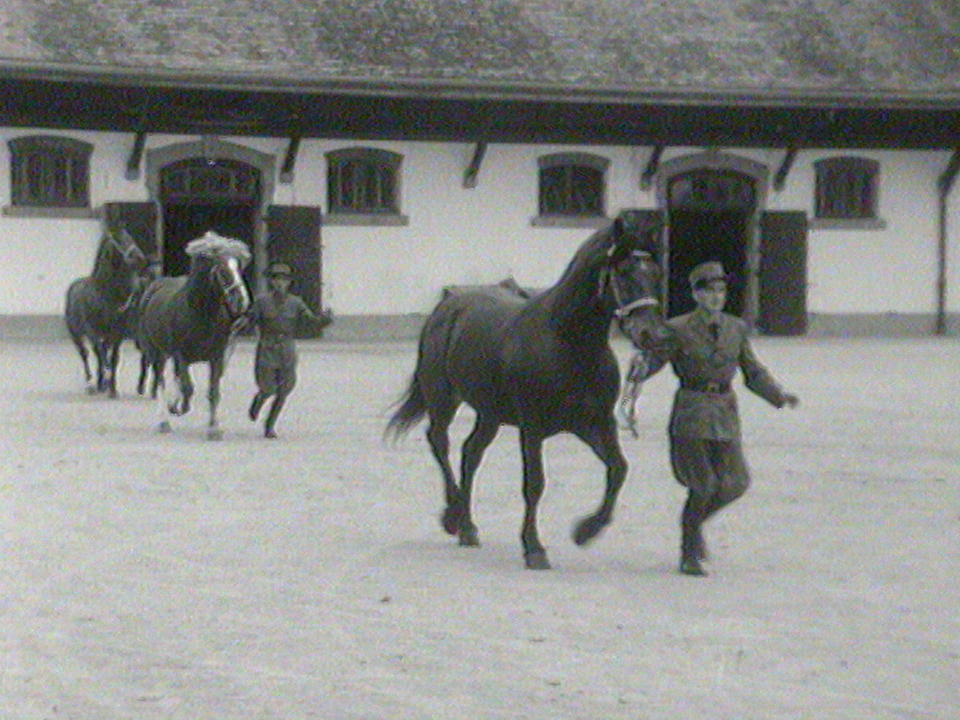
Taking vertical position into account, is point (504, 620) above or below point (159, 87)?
below

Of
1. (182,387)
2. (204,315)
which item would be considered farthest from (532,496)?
(182,387)

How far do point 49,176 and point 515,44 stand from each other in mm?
7467

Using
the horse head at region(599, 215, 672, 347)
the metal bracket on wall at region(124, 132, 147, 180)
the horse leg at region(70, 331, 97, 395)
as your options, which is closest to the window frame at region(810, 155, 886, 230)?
the metal bracket on wall at region(124, 132, 147, 180)

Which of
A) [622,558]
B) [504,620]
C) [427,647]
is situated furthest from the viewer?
[622,558]

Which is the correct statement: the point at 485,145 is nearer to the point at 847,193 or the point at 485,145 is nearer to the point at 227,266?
the point at 847,193

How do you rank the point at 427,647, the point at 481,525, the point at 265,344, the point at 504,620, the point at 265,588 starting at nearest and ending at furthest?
the point at 427,647, the point at 504,620, the point at 265,588, the point at 481,525, the point at 265,344

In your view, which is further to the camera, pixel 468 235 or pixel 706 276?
pixel 468 235

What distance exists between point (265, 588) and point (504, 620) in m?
1.26

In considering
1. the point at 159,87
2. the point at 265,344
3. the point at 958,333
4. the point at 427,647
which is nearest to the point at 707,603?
the point at 427,647

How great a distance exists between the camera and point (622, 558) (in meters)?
9.94

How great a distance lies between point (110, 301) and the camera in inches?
821

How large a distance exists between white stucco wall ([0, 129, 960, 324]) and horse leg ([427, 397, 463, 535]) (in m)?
21.0

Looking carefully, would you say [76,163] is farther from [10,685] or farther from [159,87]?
[10,685]

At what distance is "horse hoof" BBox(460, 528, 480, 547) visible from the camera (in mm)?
10367
